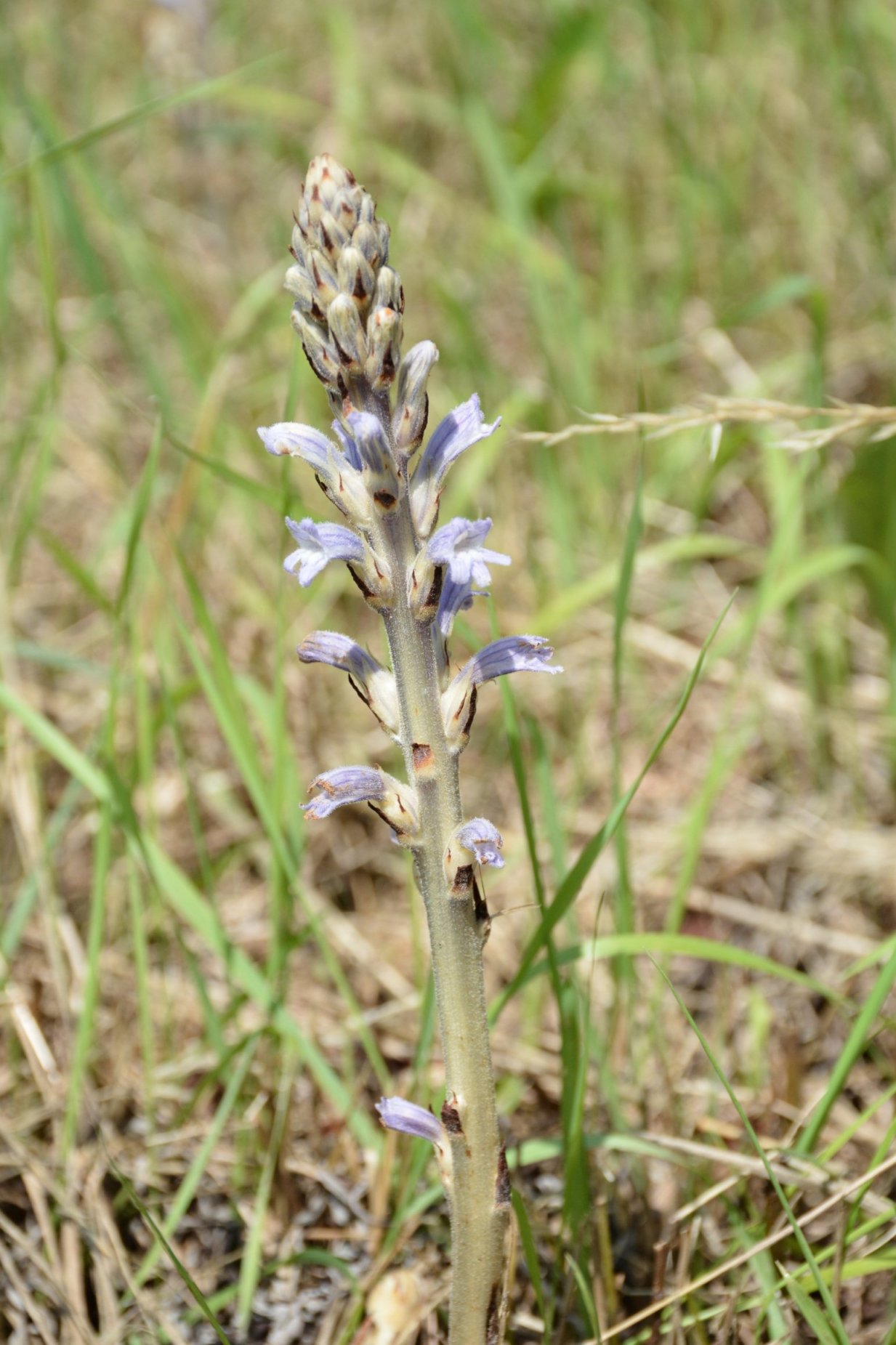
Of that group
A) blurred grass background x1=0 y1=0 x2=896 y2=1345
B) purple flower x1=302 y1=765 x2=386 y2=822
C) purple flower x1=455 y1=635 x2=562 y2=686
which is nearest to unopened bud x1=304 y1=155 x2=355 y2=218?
purple flower x1=455 y1=635 x2=562 y2=686

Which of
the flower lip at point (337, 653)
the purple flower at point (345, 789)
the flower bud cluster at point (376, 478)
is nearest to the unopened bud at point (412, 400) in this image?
the flower bud cluster at point (376, 478)

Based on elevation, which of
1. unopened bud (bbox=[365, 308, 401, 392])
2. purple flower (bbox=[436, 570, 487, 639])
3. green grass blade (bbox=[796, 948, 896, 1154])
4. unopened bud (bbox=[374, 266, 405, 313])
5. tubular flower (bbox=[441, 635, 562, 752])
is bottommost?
green grass blade (bbox=[796, 948, 896, 1154])

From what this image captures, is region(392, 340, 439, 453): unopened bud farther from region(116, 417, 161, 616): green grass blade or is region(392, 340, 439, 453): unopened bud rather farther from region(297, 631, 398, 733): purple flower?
region(116, 417, 161, 616): green grass blade

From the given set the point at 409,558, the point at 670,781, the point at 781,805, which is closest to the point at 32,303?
the point at 670,781

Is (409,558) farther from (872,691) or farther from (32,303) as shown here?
(32,303)

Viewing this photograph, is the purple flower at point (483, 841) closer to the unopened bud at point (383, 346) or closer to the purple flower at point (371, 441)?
the purple flower at point (371, 441)

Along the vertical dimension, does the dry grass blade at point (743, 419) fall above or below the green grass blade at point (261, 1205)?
above

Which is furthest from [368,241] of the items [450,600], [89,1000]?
[89,1000]

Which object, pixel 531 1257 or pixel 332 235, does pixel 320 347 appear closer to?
pixel 332 235
